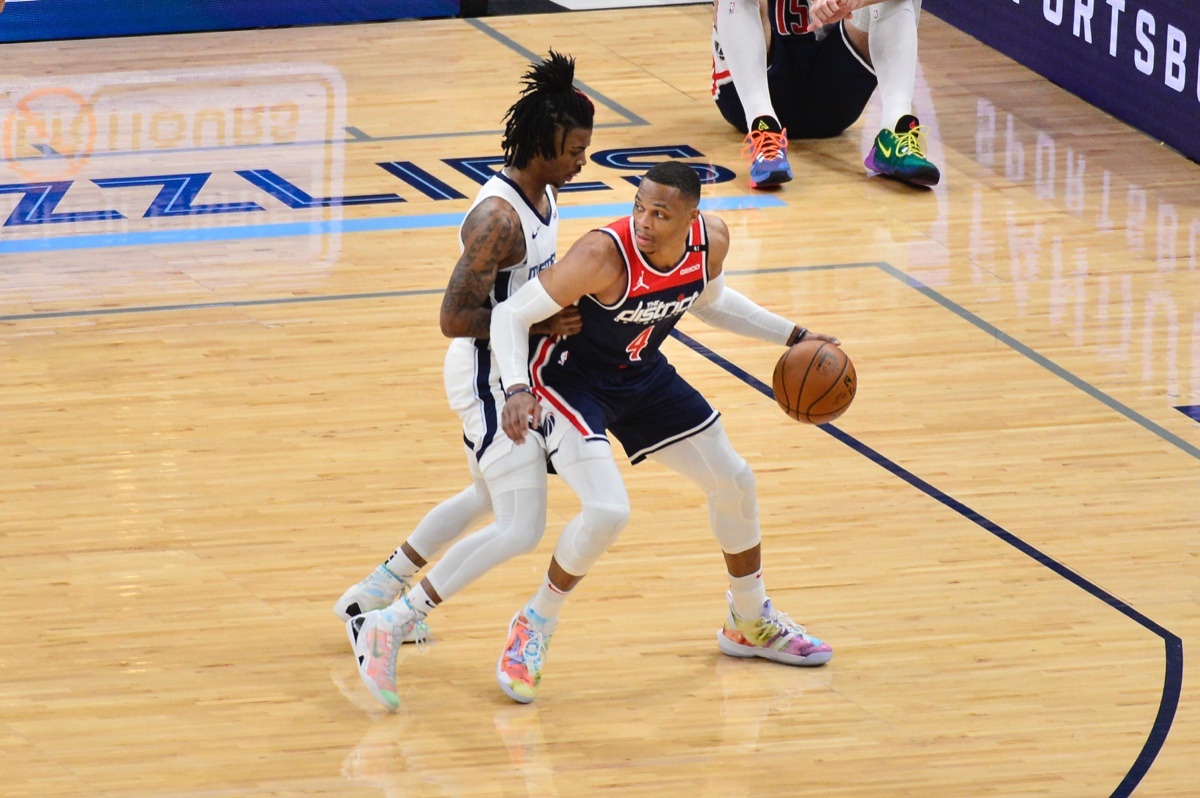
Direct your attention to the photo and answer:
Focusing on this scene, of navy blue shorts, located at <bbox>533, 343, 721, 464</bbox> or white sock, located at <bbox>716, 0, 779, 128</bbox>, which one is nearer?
navy blue shorts, located at <bbox>533, 343, 721, 464</bbox>

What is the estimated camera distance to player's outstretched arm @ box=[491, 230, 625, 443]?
4.32 meters

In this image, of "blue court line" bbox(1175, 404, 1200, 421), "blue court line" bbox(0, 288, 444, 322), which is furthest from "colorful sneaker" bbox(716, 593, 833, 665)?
"blue court line" bbox(0, 288, 444, 322)

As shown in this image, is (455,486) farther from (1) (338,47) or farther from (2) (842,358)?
(1) (338,47)

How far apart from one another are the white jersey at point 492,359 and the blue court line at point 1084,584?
1.61 m

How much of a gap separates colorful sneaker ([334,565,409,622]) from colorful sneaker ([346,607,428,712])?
0.94ft

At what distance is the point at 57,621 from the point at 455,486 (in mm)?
1328

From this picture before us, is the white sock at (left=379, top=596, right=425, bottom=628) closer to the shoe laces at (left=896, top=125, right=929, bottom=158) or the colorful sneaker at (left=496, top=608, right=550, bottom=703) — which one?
the colorful sneaker at (left=496, top=608, right=550, bottom=703)

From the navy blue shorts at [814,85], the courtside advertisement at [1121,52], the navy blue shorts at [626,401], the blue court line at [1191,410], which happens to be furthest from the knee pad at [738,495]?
the courtside advertisement at [1121,52]

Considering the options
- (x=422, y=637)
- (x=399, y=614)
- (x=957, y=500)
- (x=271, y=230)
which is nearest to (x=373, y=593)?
(x=422, y=637)

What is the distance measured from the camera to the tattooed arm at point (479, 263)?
446 centimetres

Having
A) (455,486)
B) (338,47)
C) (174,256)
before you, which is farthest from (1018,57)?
(455,486)

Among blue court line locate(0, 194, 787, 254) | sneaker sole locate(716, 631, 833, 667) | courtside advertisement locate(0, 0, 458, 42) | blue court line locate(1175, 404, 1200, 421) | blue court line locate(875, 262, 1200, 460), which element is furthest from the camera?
courtside advertisement locate(0, 0, 458, 42)

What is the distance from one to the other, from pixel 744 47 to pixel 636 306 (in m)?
4.97

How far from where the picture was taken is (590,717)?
14.7 feet
